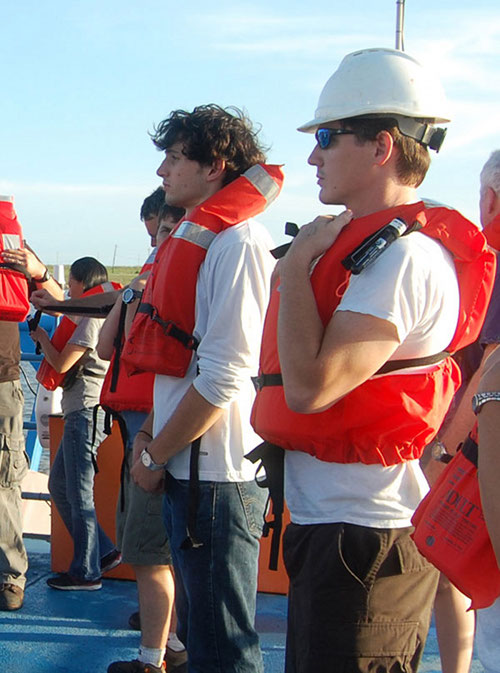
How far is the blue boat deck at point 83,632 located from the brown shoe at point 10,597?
0.04 m

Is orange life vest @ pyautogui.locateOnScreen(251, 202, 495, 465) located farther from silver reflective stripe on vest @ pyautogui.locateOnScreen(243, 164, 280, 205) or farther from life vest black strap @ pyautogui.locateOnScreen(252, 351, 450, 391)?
silver reflective stripe on vest @ pyautogui.locateOnScreen(243, 164, 280, 205)

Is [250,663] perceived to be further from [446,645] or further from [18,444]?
[18,444]

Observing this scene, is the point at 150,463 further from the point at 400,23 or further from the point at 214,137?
the point at 400,23

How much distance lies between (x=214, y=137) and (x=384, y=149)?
0.89m

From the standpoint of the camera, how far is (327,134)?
206cm

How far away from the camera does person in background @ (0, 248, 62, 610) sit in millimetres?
4203

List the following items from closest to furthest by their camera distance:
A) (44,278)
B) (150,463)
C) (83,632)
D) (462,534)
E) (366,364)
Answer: (462,534), (366,364), (150,463), (83,632), (44,278)

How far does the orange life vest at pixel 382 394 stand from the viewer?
1.92m

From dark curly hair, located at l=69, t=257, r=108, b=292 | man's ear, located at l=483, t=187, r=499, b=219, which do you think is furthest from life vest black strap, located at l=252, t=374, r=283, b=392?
dark curly hair, located at l=69, t=257, r=108, b=292

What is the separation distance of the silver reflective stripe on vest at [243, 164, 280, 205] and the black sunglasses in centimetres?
69

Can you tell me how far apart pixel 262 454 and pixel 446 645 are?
119 centimetres

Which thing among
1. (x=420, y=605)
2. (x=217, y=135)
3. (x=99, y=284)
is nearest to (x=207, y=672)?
(x=420, y=605)

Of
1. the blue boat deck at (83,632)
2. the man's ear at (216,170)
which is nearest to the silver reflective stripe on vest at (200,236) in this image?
the man's ear at (216,170)

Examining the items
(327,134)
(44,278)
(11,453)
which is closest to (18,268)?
(44,278)
